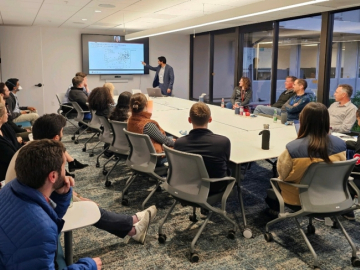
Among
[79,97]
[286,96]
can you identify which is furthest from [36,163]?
[286,96]

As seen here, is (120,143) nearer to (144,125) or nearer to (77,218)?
(144,125)

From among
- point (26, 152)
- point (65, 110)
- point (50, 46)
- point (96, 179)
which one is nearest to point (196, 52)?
point (50, 46)

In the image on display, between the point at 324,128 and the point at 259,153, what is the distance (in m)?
0.74

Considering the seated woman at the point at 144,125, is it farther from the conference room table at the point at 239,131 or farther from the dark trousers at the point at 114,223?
the dark trousers at the point at 114,223

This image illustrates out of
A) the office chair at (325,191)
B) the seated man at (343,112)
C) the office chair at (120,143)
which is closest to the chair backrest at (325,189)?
the office chair at (325,191)

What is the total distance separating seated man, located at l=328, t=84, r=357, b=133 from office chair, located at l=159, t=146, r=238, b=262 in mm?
2601

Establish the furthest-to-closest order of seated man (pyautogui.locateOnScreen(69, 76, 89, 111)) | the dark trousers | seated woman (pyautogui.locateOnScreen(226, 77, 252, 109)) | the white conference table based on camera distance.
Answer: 1. seated woman (pyautogui.locateOnScreen(226, 77, 252, 109))
2. seated man (pyautogui.locateOnScreen(69, 76, 89, 111))
3. the dark trousers
4. the white conference table

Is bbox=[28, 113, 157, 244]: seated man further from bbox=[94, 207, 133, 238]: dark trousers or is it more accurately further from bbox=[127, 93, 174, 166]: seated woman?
bbox=[127, 93, 174, 166]: seated woman

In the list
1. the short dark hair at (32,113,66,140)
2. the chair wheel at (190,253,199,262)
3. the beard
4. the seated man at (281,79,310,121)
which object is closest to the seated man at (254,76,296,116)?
the seated man at (281,79,310,121)

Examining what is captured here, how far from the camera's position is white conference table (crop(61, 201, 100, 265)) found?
1.73 m

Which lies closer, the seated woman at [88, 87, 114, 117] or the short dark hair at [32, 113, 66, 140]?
the short dark hair at [32, 113, 66, 140]

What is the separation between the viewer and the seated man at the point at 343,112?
455cm

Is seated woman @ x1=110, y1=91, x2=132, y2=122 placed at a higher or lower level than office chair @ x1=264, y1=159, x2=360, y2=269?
higher

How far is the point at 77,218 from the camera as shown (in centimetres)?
180
